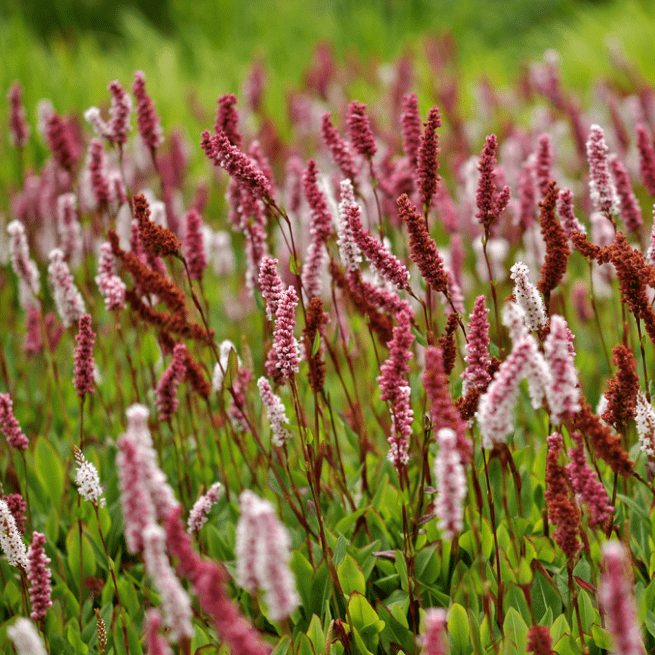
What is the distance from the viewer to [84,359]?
2.06 metres

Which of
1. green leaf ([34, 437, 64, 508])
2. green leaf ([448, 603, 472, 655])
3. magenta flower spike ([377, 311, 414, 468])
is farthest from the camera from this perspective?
green leaf ([34, 437, 64, 508])

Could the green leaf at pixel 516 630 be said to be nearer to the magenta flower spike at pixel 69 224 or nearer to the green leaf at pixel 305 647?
the green leaf at pixel 305 647

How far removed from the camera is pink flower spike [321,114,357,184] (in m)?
2.41

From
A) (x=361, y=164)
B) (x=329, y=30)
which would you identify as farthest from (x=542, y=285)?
(x=329, y=30)

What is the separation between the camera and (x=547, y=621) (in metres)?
1.97

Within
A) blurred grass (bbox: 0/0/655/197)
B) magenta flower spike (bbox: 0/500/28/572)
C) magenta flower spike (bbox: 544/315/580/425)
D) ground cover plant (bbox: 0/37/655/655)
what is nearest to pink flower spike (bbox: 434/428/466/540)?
ground cover plant (bbox: 0/37/655/655)

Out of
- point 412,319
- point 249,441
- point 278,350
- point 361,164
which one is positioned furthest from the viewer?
point 361,164

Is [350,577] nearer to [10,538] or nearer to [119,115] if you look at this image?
[10,538]

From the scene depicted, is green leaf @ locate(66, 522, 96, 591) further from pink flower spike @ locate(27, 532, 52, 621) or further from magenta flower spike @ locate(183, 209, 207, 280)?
magenta flower spike @ locate(183, 209, 207, 280)

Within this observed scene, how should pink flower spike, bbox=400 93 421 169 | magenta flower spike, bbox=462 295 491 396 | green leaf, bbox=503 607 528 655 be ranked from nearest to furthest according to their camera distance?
1. magenta flower spike, bbox=462 295 491 396
2. green leaf, bbox=503 607 528 655
3. pink flower spike, bbox=400 93 421 169

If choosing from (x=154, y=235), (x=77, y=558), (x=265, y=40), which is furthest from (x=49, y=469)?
(x=265, y=40)

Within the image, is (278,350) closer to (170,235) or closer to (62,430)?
(170,235)

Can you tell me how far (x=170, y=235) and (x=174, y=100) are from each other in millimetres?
6719

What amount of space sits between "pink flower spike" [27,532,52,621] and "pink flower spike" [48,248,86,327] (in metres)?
1.02
